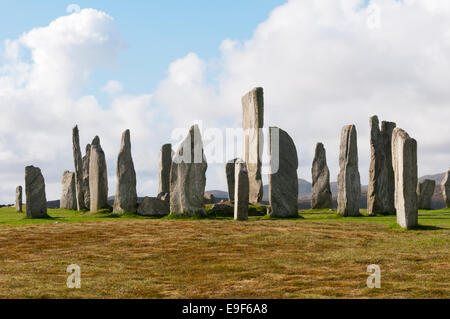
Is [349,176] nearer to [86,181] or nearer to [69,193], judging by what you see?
[86,181]

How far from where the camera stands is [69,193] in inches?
1506

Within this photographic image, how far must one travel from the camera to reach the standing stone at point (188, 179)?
2462 centimetres

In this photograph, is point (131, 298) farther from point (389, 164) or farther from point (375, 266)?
point (389, 164)

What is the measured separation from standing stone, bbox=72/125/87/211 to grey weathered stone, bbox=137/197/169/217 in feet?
25.2

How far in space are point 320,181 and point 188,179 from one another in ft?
38.9

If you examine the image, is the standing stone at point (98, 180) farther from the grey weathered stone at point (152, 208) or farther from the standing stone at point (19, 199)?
the standing stone at point (19, 199)

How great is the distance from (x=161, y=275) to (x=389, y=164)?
56.1ft

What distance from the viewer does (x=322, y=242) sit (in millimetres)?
17344

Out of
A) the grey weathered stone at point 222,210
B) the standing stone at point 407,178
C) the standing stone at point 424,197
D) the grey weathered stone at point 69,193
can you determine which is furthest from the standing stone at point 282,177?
the grey weathered stone at point 69,193

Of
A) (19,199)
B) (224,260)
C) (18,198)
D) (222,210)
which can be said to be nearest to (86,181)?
(19,199)

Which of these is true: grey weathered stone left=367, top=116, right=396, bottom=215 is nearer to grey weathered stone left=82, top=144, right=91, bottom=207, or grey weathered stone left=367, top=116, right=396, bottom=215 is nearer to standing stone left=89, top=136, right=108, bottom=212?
standing stone left=89, top=136, right=108, bottom=212

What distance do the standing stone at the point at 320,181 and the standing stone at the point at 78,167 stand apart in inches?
556

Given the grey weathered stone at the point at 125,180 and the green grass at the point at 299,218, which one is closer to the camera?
the green grass at the point at 299,218
